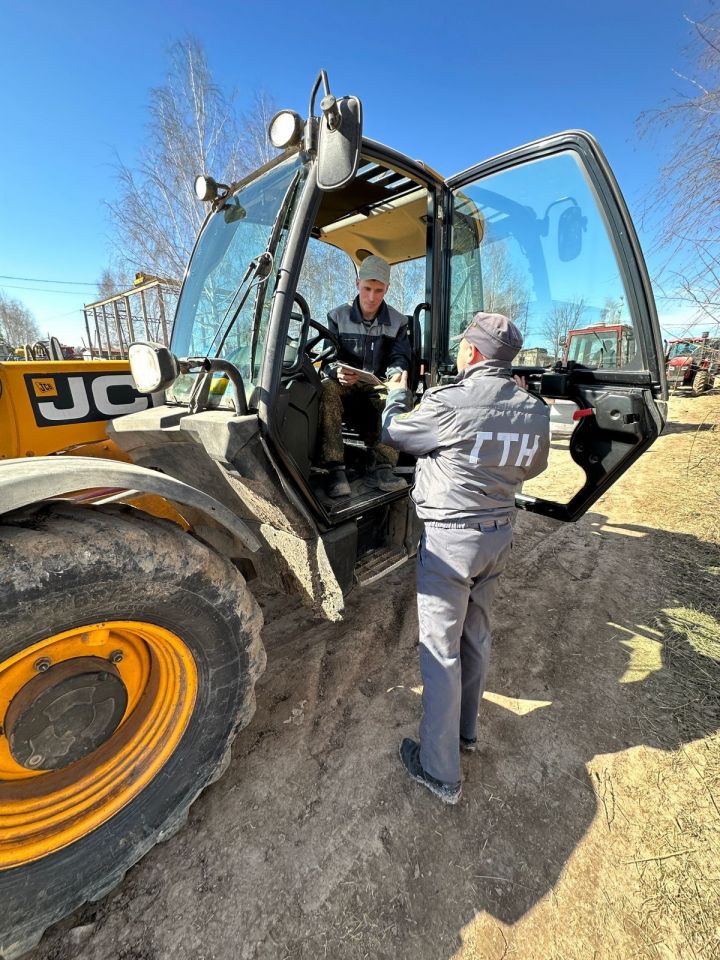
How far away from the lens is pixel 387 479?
2848 millimetres

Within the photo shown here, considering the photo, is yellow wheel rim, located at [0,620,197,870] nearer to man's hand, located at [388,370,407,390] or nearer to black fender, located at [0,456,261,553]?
black fender, located at [0,456,261,553]

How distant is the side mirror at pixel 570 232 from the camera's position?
2.54 metres

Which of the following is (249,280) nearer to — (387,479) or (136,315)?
(387,479)

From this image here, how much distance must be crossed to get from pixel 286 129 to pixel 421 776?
9.59 ft

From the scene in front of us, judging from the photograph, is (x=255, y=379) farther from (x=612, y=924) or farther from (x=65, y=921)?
(x=612, y=924)

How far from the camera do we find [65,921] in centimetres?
148

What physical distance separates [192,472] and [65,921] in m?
1.70

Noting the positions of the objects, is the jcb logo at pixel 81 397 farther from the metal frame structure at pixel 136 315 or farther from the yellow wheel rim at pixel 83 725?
the yellow wheel rim at pixel 83 725

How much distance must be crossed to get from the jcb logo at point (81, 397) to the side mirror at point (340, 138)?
1398 millimetres

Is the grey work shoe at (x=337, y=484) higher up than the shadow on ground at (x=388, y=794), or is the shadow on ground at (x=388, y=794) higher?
the grey work shoe at (x=337, y=484)


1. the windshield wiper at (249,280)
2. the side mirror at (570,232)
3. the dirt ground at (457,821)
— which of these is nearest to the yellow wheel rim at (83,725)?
the dirt ground at (457,821)

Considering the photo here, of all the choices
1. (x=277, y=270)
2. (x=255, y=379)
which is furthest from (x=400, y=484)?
(x=277, y=270)

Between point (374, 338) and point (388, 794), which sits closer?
point (388, 794)

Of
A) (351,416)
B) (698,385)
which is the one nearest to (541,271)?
(351,416)
